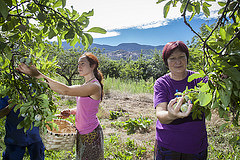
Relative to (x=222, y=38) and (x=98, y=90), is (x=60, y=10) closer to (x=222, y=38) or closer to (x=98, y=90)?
(x=222, y=38)

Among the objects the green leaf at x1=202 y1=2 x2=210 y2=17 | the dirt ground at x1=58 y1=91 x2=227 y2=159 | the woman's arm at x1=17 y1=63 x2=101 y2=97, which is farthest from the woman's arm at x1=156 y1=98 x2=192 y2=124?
the dirt ground at x1=58 y1=91 x2=227 y2=159

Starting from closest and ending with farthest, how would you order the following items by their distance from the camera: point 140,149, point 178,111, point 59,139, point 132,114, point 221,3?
point 221,3
point 178,111
point 59,139
point 140,149
point 132,114

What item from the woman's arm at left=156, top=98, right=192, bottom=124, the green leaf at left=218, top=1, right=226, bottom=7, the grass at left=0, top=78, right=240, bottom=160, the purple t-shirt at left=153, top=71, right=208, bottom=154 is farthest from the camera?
the grass at left=0, top=78, right=240, bottom=160

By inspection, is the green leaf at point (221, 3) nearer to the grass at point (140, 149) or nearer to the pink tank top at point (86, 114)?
the pink tank top at point (86, 114)

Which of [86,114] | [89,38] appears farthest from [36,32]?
[86,114]

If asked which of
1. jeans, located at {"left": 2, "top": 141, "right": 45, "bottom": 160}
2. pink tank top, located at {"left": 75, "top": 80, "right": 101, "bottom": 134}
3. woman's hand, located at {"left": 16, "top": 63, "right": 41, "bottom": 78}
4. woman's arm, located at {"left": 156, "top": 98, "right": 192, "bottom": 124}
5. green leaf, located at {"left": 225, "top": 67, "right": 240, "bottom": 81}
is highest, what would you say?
green leaf, located at {"left": 225, "top": 67, "right": 240, "bottom": 81}

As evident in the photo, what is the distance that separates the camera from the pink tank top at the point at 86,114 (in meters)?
2.13

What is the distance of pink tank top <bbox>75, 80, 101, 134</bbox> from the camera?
6.98 ft

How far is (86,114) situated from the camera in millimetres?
2129

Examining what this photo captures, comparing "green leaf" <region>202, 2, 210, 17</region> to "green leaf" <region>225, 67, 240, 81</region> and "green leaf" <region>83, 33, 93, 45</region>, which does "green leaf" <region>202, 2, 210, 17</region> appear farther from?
"green leaf" <region>83, 33, 93, 45</region>

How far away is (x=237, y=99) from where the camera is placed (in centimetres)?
75

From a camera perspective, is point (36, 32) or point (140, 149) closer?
point (36, 32)

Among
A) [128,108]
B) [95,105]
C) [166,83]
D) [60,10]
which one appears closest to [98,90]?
[95,105]

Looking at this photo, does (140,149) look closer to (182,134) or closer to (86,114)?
(86,114)
